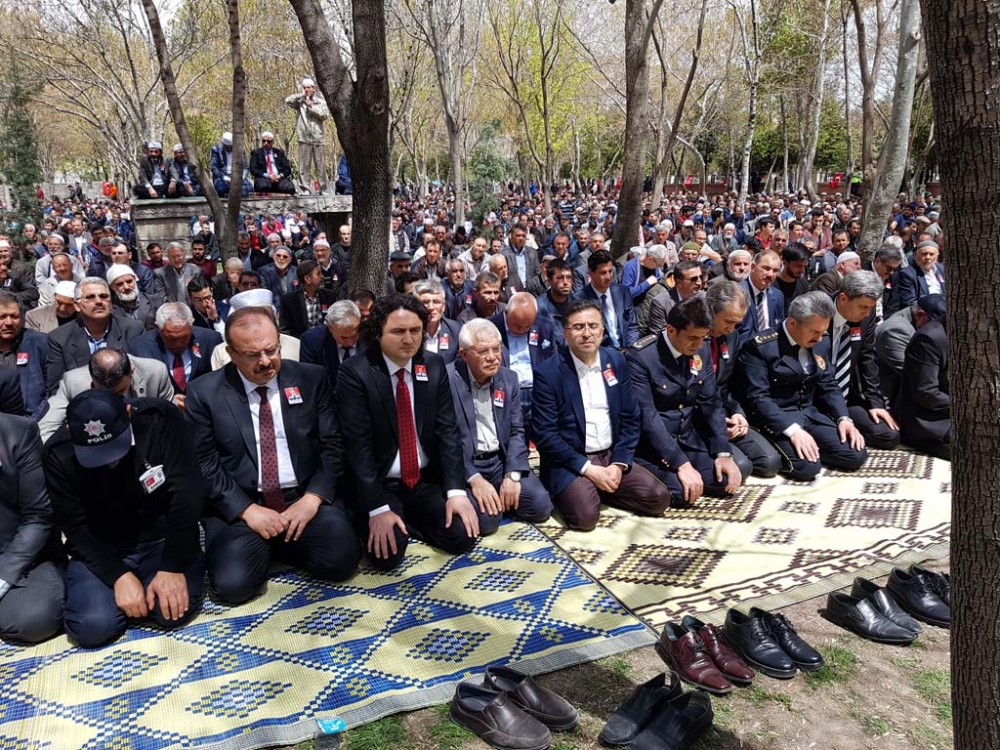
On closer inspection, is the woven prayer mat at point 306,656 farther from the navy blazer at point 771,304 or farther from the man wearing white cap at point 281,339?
the navy blazer at point 771,304

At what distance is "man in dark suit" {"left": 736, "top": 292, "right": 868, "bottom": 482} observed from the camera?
514cm

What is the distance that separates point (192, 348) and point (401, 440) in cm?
248

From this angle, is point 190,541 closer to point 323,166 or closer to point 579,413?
point 579,413

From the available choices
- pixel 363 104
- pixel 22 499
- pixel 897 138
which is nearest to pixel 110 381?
pixel 22 499

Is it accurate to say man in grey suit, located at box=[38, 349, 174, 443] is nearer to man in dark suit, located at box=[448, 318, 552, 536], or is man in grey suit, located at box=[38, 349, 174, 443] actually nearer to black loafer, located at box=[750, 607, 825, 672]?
Result: man in dark suit, located at box=[448, 318, 552, 536]

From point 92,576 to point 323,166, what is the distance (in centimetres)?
1341

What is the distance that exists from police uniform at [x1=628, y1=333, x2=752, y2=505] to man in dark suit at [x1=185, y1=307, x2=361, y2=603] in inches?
83.6

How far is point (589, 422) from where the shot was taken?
4.65 m

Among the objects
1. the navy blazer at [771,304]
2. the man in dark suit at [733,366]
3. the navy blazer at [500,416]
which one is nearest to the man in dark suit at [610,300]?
the navy blazer at [771,304]

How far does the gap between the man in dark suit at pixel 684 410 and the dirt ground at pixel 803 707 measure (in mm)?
1639

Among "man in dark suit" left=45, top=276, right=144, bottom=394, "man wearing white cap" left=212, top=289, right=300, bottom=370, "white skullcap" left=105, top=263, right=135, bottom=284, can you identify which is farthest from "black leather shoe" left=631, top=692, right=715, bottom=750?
"white skullcap" left=105, top=263, right=135, bottom=284

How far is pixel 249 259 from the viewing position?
1188 cm

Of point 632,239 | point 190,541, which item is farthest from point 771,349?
point 190,541

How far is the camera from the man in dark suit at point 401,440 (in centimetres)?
404
